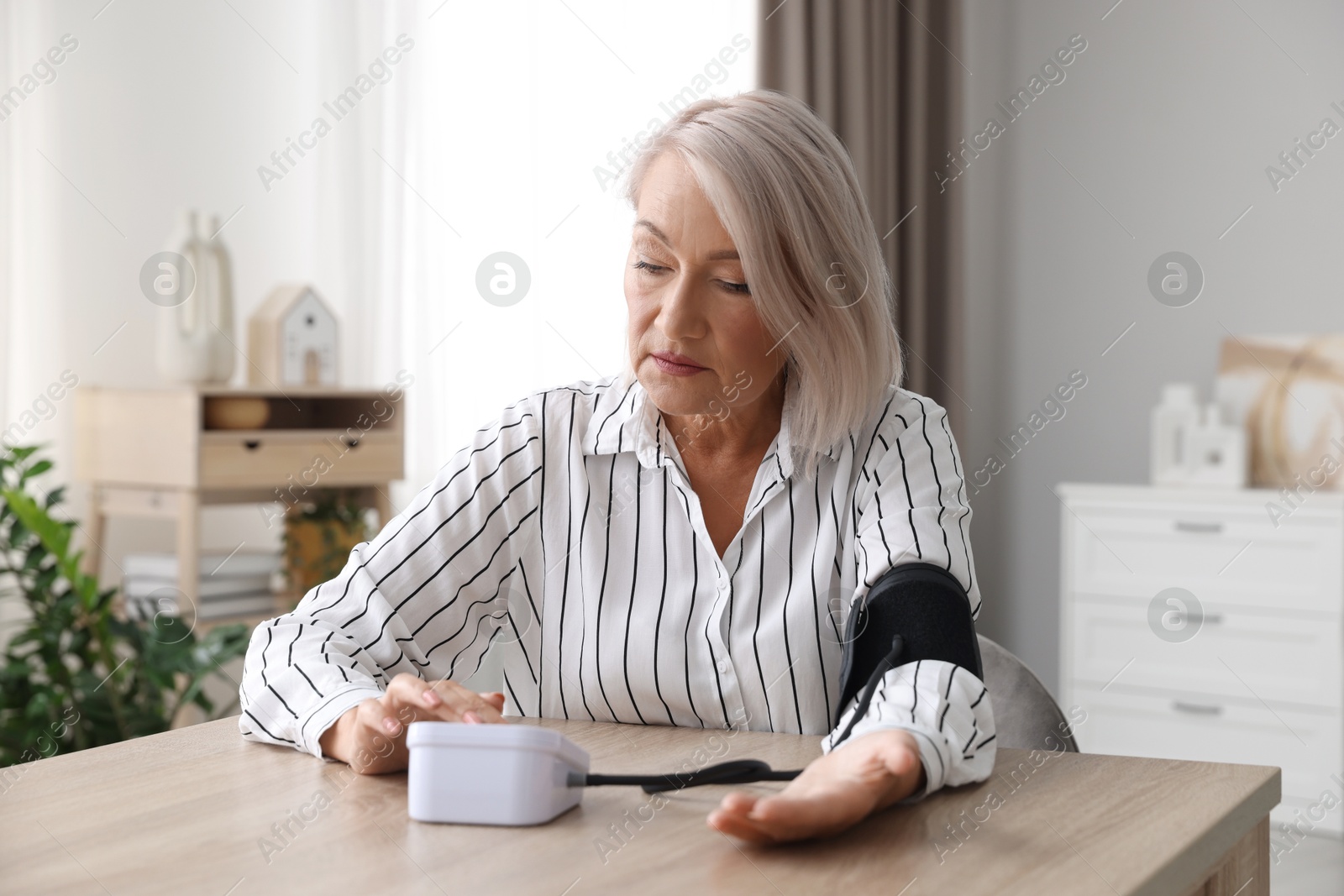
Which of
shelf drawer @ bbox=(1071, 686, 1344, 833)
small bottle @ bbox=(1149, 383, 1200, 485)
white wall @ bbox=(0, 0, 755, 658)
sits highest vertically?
white wall @ bbox=(0, 0, 755, 658)

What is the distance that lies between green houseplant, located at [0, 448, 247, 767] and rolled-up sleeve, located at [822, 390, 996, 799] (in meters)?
1.60

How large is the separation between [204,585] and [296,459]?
315 mm

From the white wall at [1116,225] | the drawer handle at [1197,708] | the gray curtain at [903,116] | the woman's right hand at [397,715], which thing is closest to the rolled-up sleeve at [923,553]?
the woman's right hand at [397,715]

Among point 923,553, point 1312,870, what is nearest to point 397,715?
point 923,553

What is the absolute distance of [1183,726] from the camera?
3109 mm

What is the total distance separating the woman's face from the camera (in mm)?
1201

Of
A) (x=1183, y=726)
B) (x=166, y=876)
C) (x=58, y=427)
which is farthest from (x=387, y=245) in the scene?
(x=166, y=876)

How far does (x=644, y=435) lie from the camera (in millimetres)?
1310

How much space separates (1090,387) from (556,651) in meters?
2.84

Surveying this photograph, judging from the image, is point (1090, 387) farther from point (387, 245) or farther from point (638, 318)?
point (638, 318)

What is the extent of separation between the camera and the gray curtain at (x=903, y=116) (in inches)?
123

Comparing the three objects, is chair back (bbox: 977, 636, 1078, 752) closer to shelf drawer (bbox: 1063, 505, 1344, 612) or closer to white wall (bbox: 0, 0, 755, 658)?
white wall (bbox: 0, 0, 755, 658)

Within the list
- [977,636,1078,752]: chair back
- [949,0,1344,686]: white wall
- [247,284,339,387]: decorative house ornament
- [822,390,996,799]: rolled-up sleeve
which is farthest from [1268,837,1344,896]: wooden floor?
[247,284,339,387]: decorative house ornament

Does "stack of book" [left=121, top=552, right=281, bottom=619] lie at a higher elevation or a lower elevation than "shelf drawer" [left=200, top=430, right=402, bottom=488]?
lower
